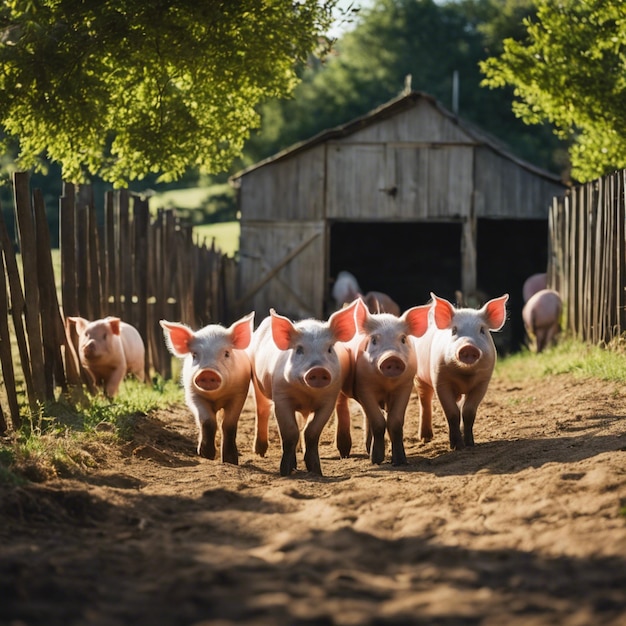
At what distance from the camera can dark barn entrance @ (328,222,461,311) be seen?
2769cm

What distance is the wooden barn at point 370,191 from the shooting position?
2111 cm

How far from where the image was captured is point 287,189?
21.7 m

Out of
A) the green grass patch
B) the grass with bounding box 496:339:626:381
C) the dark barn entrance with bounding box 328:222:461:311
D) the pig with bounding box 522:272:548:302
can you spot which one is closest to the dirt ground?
the grass with bounding box 496:339:626:381

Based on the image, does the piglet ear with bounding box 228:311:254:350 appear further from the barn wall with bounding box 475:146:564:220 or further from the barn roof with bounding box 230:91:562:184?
the barn wall with bounding box 475:146:564:220

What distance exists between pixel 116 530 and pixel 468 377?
3736mm

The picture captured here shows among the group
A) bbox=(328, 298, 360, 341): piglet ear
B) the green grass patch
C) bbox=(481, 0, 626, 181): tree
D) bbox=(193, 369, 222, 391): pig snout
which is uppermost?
bbox=(481, 0, 626, 181): tree

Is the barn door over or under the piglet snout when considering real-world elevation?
over

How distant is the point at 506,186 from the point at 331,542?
17.4 m

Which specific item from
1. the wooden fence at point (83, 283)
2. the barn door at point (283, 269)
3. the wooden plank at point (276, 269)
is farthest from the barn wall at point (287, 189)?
the wooden fence at point (83, 283)

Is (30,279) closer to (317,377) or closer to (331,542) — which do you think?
(317,377)

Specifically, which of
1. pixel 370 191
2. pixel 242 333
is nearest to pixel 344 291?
pixel 370 191

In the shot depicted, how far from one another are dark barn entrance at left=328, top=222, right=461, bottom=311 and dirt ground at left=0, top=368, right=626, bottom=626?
20.2m

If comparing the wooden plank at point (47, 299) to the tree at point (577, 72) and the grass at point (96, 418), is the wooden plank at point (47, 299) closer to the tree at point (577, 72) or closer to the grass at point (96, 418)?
the grass at point (96, 418)

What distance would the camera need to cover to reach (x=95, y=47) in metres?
10.5
